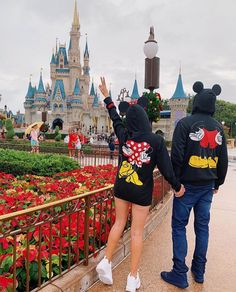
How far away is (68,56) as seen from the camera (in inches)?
2904

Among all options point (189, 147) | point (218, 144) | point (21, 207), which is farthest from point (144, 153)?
point (21, 207)

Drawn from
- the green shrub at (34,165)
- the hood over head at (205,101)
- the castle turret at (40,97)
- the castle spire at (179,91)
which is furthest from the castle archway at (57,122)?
the hood over head at (205,101)

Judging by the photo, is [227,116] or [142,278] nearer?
[142,278]

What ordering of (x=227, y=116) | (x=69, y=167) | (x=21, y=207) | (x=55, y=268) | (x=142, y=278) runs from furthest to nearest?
(x=227, y=116), (x=69, y=167), (x=21, y=207), (x=142, y=278), (x=55, y=268)

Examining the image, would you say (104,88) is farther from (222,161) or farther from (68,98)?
(68,98)

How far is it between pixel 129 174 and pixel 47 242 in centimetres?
121

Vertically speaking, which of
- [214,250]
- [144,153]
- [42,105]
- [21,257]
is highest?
[42,105]

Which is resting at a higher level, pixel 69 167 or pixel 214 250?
pixel 69 167

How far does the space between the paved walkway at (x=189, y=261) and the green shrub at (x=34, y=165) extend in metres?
4.03

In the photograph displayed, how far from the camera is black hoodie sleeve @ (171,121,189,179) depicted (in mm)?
2883

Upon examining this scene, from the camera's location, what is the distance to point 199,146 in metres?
2.91

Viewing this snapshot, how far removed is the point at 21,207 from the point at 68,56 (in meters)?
75.0

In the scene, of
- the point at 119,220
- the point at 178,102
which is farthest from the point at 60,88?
the point at 119,220

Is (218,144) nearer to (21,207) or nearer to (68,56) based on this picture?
(21,207)
